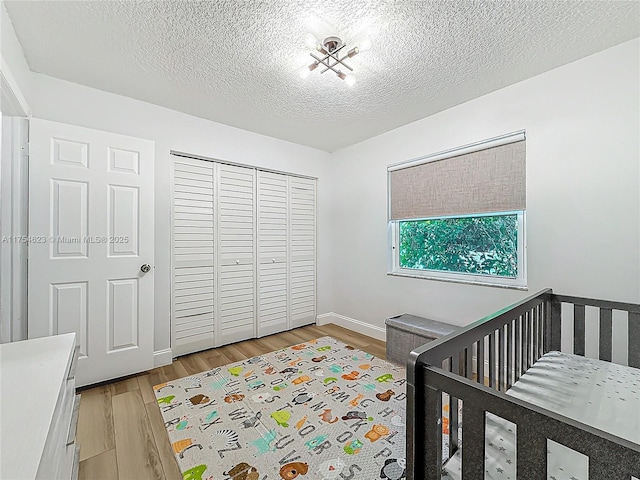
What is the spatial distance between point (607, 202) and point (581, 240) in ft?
0.89

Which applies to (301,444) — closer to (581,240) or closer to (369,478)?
(369,478)

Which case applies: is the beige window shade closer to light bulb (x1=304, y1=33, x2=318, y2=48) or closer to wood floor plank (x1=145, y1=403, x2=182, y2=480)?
light bulb (x1=304, y1=33, x2=318, y2=48)

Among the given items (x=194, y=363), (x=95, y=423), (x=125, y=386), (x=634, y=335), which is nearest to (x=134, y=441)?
(x=95, y=423)

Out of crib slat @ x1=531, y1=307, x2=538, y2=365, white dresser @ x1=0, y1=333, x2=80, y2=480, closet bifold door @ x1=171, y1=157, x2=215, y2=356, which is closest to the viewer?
white dresser @ x1=0, y1=333, x2=80, y2=480

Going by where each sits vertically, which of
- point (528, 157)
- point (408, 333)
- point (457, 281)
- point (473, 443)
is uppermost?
point (528, 157)

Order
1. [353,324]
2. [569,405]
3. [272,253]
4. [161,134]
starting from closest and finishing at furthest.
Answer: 1. [569,405]
2. [161,134]
3. [272,253]
4. [353,324]

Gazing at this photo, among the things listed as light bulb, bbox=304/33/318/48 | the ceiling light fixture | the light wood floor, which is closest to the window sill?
the light wood floor

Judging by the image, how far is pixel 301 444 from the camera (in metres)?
1.60

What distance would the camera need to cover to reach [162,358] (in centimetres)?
258

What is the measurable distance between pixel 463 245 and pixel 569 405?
1.60m

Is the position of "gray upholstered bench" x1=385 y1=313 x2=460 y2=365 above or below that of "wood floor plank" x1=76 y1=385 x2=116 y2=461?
above

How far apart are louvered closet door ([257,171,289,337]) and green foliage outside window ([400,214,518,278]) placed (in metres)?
1.42

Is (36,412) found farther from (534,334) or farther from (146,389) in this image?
(534,334)

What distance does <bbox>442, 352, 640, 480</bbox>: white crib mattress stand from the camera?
0.89 meters
